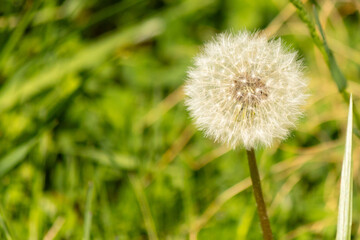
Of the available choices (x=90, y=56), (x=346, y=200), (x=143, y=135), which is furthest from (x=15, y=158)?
(x=346, y=200)

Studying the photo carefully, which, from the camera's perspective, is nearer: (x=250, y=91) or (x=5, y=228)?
(x=250, y=91)

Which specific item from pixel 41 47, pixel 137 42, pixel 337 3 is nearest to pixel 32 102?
pixel 41 47

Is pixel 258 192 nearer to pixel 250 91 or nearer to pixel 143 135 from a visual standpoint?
pixel 250 91

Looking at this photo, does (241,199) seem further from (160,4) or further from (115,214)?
(160,4)

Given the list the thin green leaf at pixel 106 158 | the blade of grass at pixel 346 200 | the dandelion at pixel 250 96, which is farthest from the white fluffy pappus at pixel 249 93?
the thin green leaf at pixel 106 158

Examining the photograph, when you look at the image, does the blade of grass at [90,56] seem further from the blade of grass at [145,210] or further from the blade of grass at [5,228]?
the blade of grass at [5,228]

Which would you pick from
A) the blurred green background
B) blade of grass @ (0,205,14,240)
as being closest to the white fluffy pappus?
the blurred green background

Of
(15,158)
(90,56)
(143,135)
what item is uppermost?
(90,56)

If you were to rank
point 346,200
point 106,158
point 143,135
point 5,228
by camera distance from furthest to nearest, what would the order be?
point 143,135 < point 106,158 < point 5,228 < point 346,200

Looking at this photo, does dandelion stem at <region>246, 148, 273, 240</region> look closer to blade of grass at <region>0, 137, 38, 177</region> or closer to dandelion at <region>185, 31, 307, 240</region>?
dandelion at <region>185, 31, 307, 240</region>
